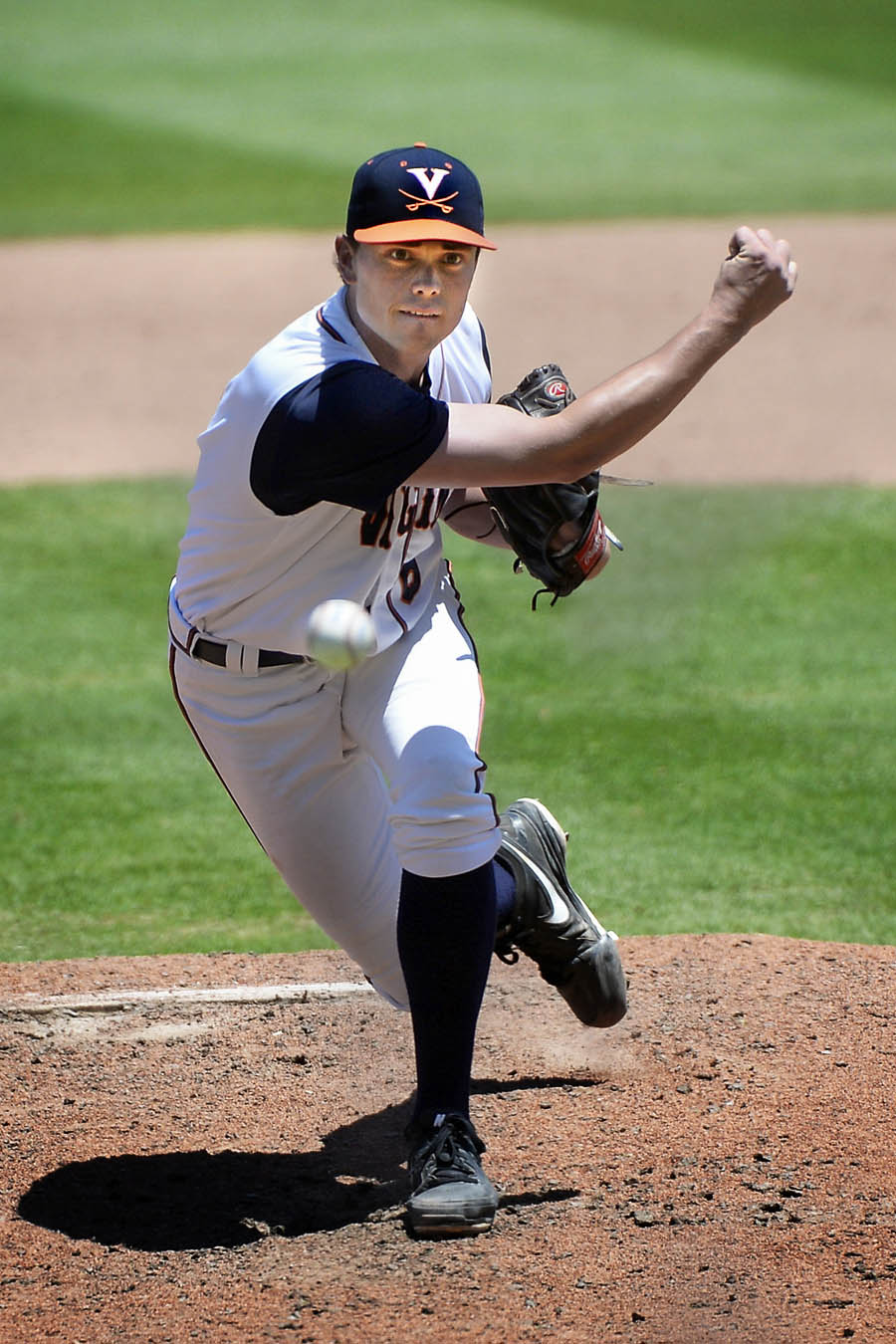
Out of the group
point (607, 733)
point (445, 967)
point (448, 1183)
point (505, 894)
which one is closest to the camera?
point (448, 1183)

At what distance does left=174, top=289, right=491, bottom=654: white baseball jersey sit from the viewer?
2.98m

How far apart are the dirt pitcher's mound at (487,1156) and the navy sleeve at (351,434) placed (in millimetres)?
1296

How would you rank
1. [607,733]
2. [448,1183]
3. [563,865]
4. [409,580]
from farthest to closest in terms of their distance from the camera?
1. [607,733]
2. [563,865]
3. [409,580]
4. [448,1183]

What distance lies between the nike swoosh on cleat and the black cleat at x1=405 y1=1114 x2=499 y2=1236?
0.60 metres

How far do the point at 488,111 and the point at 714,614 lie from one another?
45.7 feet

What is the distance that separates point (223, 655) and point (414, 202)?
0.92 metres

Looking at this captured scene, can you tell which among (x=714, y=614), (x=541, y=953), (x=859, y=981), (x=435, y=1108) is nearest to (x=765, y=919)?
(x=859, y=981)

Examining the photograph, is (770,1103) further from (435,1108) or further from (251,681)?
(251,681)

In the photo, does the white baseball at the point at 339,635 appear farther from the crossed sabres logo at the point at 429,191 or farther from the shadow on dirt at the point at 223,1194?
the shadow on dirt at the point at 223,1194

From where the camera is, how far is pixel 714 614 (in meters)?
7.42

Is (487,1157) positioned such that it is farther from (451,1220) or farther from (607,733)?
(607,733)

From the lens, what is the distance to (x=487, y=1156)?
11.3 ft

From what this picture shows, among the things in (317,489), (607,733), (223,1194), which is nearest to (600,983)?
(223,1194)

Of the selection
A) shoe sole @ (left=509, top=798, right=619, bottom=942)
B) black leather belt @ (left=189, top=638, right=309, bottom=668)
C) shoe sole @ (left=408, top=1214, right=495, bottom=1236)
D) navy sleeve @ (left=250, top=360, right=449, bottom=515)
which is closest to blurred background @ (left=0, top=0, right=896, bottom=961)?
shoe sole @ (left=509, top=798, right=619, bottom=942)
